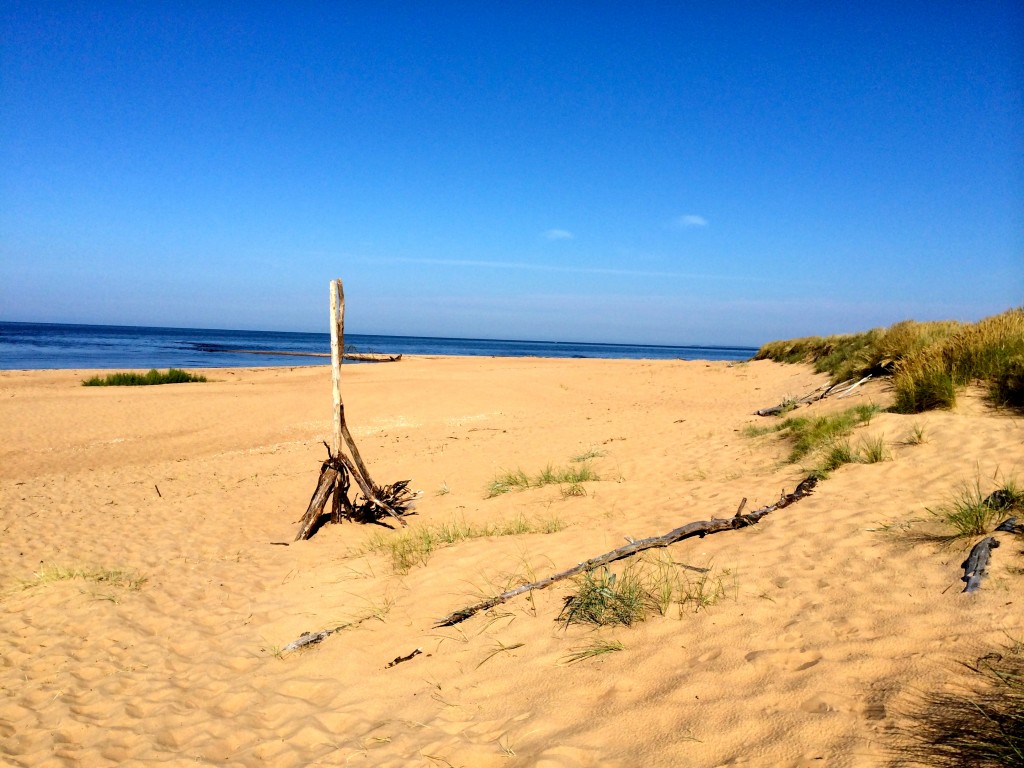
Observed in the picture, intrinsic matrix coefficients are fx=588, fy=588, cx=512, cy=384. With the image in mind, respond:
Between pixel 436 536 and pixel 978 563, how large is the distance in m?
4.89

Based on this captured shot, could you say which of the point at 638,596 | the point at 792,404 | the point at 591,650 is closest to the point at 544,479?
the point at 638,596

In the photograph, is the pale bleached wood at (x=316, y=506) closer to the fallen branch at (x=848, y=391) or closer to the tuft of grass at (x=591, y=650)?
the tuft of grass at (x=591, y=650)

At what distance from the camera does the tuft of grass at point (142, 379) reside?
2236 cm

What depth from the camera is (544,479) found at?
335 inches

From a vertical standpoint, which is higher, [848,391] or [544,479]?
[848,391]

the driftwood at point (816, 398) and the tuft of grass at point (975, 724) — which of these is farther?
the driftwood at point (816, 398)

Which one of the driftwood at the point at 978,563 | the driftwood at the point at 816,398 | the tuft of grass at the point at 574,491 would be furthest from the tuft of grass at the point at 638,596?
the driftwood at the point at 816,398

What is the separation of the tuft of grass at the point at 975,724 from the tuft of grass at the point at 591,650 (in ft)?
4.91

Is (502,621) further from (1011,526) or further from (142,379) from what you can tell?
(142,379)

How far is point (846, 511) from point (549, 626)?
292 cm

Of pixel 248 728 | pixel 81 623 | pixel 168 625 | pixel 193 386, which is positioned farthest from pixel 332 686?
pixel 193 386

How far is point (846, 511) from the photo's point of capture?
5.09m

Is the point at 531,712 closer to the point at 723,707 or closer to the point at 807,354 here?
the point at 723,707

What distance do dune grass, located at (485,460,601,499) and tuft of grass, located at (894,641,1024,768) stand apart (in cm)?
541
